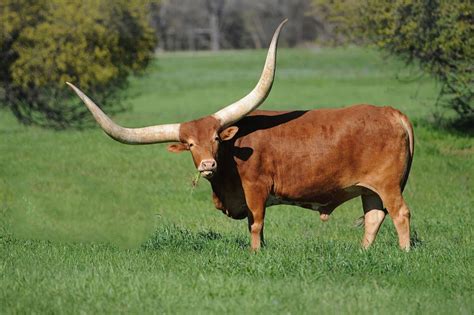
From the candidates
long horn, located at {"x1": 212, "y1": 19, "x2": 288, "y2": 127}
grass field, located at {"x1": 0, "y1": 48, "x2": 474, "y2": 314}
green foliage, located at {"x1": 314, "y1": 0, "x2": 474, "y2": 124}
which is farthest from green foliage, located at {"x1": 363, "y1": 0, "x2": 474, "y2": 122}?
long horn, located at {"x1": 212, "y1": 19, "x2": 288, "y2": 127}

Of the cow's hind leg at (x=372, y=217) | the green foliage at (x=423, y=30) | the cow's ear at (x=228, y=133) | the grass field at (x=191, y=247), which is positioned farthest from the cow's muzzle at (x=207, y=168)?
the green foliage at (x=423, y=30)

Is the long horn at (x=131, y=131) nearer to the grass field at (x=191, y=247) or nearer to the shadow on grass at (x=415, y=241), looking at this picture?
the grass field at (x=191, y=247)

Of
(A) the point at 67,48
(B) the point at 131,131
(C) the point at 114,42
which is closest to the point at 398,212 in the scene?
(B) the point at 131,131

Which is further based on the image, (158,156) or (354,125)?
(158,156)

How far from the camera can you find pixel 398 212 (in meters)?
10.0

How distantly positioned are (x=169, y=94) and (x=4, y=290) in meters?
41.7

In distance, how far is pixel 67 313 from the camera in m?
7.07

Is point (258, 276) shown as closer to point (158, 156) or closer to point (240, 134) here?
point (240, 134)

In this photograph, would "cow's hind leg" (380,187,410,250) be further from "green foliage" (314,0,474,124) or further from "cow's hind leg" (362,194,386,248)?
"green foliage" (314,0,474,124)

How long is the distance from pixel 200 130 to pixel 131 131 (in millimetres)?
728

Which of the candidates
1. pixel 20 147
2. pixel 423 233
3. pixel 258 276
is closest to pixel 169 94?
pixel 20 147

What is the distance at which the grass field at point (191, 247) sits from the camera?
24.3ft

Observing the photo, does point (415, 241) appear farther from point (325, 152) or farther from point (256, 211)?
point (256, 211)

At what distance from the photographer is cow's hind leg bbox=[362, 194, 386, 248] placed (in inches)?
412
